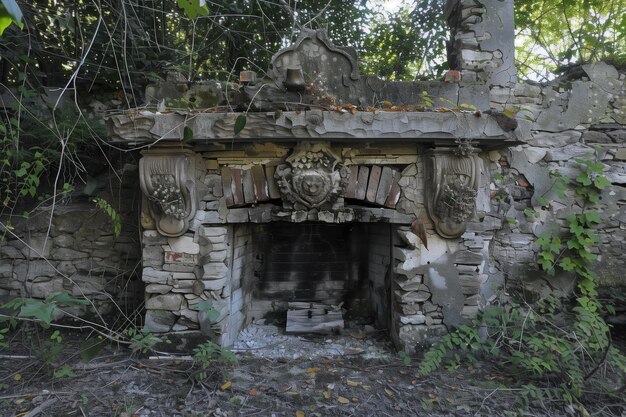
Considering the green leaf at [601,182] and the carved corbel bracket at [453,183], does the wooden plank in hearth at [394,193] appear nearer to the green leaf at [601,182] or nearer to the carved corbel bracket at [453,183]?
the carved corbel bracket at [453,183]

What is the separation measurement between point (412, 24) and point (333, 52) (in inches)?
128

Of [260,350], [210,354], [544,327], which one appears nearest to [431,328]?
[544,327]

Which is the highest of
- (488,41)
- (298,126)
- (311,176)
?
(488,41)

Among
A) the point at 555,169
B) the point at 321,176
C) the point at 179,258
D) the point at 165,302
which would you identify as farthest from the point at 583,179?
the point at 165,302

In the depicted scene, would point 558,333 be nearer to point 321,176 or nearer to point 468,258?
point 468,258

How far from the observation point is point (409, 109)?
124 inches

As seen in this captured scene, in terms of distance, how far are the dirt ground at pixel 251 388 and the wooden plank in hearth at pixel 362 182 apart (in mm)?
1437

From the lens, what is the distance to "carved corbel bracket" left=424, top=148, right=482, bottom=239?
318 cm

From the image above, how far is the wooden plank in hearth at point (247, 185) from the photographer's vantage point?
131 inches

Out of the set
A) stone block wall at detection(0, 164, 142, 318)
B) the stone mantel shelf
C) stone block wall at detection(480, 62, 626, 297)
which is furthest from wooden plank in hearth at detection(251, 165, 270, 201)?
stone block wall at detection(480, 62, 626, 297)

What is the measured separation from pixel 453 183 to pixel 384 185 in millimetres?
566

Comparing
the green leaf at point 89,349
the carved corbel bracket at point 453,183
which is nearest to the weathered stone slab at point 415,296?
the carved corbel bracket at point 453,183

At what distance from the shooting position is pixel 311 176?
10.5 feet

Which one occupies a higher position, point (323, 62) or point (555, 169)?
point (323, 62)
